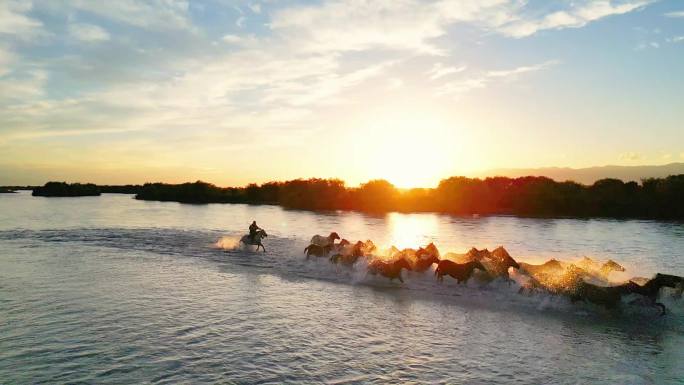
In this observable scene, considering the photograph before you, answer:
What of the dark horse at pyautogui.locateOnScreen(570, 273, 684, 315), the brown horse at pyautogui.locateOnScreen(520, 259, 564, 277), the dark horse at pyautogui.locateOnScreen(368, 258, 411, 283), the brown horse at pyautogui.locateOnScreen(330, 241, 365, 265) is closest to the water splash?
the brown horse at pyautogui.locateOnScreen(330, 241, 365, 265)

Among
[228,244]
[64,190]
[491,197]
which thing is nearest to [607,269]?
[228,244]

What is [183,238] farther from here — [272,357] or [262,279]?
[272,357]

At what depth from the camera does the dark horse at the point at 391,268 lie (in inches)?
834

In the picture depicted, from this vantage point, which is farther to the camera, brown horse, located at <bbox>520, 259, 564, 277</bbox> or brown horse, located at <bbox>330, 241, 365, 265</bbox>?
brown horse, located at <bbox>330, 241, 365, 265</bbox>

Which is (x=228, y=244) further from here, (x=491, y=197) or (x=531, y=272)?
(x=491, y=197)

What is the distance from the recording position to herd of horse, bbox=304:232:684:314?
16016mm

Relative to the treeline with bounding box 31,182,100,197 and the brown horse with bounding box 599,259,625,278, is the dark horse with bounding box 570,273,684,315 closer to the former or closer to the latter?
the brown horse with bounding box 599,259,625,278

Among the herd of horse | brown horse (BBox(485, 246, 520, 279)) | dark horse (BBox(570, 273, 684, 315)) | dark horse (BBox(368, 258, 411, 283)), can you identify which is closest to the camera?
dark horse (BBox(570, 273, 684, 315))

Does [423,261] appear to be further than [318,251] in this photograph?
No

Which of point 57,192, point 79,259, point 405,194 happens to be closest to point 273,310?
point 79,259

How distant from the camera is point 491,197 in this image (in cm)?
9900

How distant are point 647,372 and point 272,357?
9.17 metres

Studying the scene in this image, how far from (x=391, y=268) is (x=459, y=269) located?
10.4 feet

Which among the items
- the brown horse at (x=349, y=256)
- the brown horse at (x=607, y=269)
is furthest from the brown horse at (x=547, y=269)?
the brown horse at (x=349, y=256)
